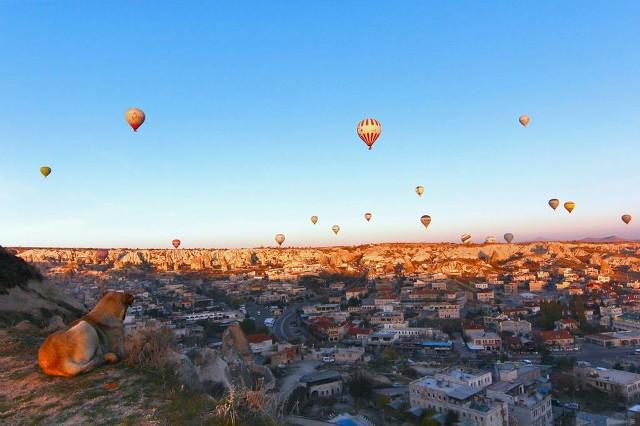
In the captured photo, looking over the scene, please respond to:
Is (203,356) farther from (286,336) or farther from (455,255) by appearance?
(455,255)

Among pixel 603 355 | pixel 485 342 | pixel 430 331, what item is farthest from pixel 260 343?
pixel 603 355

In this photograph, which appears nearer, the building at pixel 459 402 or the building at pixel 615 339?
the building at pixel 459 402

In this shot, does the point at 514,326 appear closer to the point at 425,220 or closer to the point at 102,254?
the point at 425,220

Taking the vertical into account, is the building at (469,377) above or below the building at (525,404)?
above

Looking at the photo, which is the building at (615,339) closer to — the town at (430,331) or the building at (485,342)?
the town at (430,331)

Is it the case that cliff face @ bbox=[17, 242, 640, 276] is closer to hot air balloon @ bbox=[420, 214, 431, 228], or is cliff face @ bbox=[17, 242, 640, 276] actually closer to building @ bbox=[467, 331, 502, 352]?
hot air balloon @ bbox=[420, 214, 431, 228]

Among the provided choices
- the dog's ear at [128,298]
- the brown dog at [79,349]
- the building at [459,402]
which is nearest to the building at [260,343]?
the building at [459,402]
